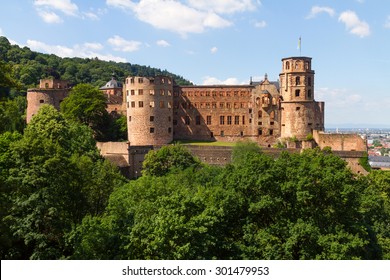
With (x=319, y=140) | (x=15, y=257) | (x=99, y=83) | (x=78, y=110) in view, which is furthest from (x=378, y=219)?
(x=99, y=83)

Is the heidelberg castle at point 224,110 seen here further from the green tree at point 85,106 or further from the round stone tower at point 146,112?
the green tree at point 85,106

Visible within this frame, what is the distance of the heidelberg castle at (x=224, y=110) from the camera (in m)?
62.0

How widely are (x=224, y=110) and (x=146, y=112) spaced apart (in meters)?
13.7

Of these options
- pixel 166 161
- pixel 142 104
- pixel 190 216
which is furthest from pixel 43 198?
pixel 142 104

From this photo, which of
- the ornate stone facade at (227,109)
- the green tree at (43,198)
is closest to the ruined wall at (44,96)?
the ornate stone facade at (227,109)

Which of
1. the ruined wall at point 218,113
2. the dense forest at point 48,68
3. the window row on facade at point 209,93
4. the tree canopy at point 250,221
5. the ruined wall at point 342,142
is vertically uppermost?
the dense forest at point 48,68

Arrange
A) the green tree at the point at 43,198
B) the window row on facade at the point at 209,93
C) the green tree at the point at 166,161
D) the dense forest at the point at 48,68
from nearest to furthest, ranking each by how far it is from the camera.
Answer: the green tree at the point at 43,198 → the green tree at the point at 166,161 → the window row on facade at the point at 209,93 → the dense forest at the point at 48,68

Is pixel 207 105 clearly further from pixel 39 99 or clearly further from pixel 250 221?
pixel 250 221

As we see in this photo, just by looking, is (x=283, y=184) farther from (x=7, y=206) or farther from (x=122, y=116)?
(x=122, y=116)

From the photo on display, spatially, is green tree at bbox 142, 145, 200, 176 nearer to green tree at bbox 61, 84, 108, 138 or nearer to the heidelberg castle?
the heidelberg castle

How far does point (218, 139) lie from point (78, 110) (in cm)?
2232

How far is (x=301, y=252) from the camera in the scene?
19.8 m

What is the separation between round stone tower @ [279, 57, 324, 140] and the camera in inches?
2440

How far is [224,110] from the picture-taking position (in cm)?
7081
